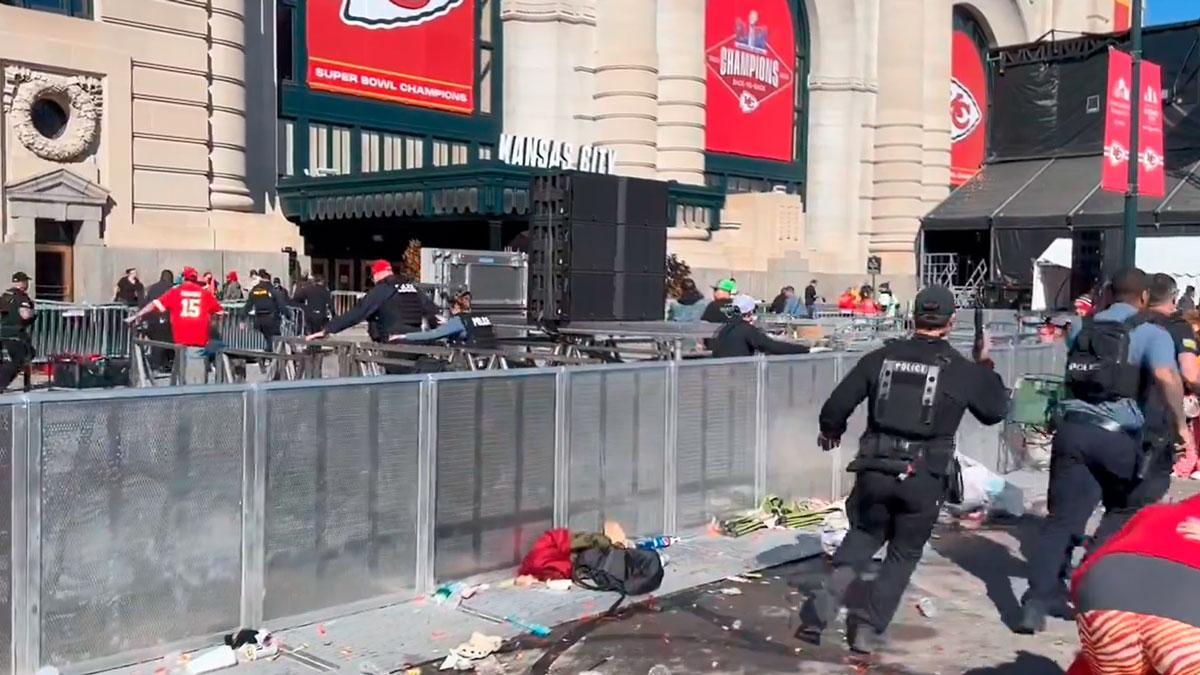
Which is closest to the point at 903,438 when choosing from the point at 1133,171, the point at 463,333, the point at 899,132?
the point at 463,333

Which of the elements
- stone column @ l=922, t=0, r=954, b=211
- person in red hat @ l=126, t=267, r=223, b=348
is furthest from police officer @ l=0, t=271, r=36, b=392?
stone column @ l=922, t=0, r=954, b=211

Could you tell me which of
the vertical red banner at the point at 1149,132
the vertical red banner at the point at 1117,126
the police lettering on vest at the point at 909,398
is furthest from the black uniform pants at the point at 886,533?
the vertical red banner at the point at 1149,132

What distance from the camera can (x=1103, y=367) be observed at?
630 centimetres

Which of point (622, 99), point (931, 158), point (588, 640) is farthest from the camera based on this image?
point (931, 158)

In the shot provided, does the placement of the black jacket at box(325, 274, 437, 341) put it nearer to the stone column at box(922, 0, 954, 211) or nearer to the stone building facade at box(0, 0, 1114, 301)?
the stone building facade at box(0, 0, 1114, 301)

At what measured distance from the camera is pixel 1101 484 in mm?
6469

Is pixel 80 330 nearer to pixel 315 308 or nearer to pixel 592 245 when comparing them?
pixel 315 308

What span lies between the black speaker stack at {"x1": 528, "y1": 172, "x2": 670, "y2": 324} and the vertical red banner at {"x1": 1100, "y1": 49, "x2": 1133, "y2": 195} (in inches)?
219

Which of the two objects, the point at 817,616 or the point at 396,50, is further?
the point at 396,50

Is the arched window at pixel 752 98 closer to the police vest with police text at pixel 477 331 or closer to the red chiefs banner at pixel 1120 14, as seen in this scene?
the red chiefs banner at pixel 1120 14

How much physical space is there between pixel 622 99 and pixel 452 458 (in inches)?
1011

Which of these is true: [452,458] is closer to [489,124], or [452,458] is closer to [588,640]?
[588,640]

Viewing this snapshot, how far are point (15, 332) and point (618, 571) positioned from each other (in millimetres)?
10003

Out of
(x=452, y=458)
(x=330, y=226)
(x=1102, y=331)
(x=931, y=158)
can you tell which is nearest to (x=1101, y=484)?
(x=1102, y=331)
